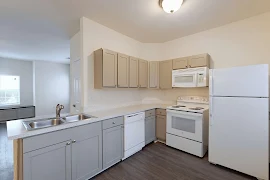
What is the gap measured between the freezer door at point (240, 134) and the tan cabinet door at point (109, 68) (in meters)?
1.85

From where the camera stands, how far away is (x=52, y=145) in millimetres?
1498

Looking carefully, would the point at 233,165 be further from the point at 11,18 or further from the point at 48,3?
the point at 11,18

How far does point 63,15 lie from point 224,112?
3.29 meters

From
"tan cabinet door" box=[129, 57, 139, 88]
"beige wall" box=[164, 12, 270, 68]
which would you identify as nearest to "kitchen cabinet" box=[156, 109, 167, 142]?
"tan cabinet door" box=[129, 57, 139, 88]

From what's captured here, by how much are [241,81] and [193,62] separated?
3.70ft

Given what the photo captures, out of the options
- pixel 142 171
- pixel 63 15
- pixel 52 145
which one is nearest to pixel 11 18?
pixel 63 15

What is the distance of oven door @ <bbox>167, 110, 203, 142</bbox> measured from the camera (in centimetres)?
246

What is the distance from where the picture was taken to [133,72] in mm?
3086

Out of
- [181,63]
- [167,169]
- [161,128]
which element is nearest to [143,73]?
[181,63]

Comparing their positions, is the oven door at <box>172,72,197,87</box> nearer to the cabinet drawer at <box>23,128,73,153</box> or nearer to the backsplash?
the backsplash

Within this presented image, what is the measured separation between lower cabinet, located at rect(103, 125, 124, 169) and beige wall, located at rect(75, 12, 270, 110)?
27.7 inches

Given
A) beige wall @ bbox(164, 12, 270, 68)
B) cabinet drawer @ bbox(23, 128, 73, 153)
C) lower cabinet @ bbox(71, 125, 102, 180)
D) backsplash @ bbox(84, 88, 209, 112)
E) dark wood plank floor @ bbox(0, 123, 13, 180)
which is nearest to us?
cabinet drawer @ bbox(23, 128, 73, 153)

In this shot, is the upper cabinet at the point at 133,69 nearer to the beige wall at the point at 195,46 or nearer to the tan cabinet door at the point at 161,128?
the beige wall at the point at 195,46

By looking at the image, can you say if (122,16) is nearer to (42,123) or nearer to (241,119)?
(42,123)
